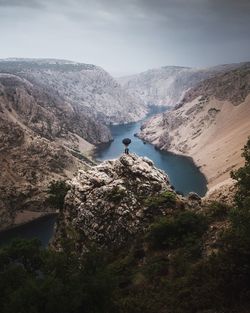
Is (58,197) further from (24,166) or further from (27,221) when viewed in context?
(24,166)

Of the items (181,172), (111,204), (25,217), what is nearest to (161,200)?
(111,204)

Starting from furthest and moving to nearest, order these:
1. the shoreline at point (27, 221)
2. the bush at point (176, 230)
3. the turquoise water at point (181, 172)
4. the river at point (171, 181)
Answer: the turquoise water at point (181, 172)
the shoreline at point (27, 221)
the river at point (171, 181)
the bush at point (176, 230)

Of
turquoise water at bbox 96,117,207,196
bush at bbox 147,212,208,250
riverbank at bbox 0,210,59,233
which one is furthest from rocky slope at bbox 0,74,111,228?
bush at bbox 147,212,208,250

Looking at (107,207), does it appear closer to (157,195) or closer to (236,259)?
(157,195)

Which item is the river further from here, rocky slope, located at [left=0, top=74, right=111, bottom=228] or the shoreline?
rocky slope, located at [left=0, top=74, right=111, bottom=228]

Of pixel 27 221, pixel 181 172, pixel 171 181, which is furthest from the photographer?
pixel 181 172

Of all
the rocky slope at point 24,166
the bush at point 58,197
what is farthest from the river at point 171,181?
the bush at point 58,197

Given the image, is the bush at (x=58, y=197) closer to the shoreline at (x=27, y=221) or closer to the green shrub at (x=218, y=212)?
the green shrub at (x=218, y=212)

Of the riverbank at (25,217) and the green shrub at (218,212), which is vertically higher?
the green shrub at (218,212)
